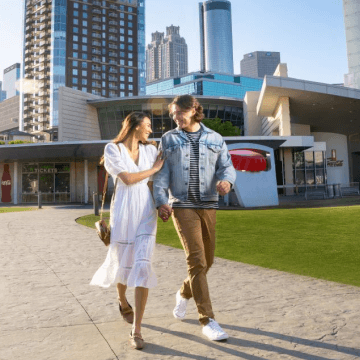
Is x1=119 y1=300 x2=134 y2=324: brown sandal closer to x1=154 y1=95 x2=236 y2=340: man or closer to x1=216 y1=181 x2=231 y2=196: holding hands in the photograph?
x1=154 y1=95 x2=236 y2=340: man

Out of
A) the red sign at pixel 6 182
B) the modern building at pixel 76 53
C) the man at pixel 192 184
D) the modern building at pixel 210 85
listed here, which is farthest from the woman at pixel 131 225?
the modern building at pixel 210 85

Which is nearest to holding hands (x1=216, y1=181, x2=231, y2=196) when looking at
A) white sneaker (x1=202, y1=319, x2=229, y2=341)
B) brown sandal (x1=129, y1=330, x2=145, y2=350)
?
white sneaker (x1=202, y1=319, x2=229, y2=341)

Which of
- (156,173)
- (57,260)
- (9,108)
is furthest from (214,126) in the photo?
(9,108)

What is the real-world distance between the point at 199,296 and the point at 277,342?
2.07ft

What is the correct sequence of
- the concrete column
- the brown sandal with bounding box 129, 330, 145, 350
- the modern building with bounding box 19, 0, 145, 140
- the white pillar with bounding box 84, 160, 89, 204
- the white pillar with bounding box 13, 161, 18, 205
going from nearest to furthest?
the brown sandal with bounding box 129, 330, 145, 350 < the white pillar with bounding box 84, 160, 89, 204 < the white pillar with bounding box 13, 161, 18, 205 < the concrete column < the modern building with bounding box 19, 0, 145, 140

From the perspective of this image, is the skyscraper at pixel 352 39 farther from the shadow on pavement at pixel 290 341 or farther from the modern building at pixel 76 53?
the shadow on pavement at pixel 290 341

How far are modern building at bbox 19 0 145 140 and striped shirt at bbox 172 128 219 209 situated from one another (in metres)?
84.0

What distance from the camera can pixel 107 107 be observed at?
144 ft

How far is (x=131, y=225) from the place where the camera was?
9.28 feet

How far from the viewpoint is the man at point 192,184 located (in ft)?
9.46

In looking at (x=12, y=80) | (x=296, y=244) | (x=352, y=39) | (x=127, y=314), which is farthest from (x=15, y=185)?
(x=12, y=80)

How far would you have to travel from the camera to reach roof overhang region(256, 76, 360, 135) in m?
28.0

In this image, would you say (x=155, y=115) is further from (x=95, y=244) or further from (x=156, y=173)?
(x=156, y=173)

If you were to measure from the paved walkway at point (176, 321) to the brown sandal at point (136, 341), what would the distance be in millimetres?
44
